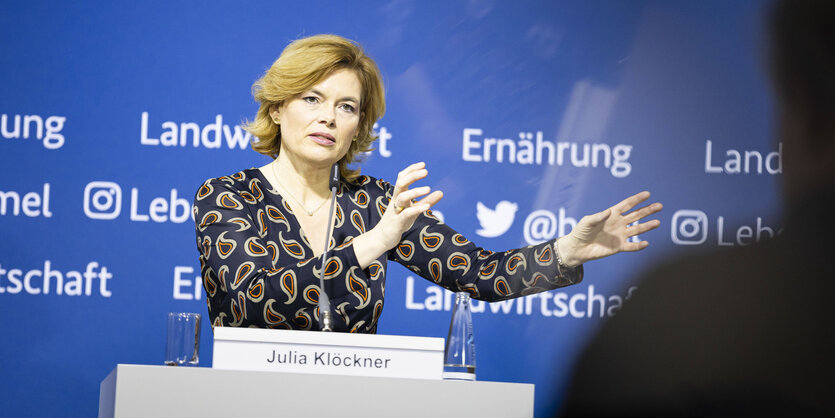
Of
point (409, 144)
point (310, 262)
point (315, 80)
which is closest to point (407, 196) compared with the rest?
point (310, 262)

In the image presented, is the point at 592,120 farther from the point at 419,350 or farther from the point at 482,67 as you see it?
the point at 419,350

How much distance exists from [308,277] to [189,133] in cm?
194

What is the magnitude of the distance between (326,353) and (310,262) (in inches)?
12.9

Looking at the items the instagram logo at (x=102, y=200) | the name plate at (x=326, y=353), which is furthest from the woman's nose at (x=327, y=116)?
the instagram logo at (x=102, y=200)

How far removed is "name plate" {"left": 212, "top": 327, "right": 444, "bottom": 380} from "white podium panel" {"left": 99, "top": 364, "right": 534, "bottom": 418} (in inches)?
1.3

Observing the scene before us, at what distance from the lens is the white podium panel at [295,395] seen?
1.58 m

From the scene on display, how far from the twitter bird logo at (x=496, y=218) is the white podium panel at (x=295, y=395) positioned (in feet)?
6.81

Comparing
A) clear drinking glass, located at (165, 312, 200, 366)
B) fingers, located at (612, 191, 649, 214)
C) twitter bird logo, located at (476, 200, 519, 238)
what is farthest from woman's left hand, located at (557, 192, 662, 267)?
twitter bird logo, located at (476, 200, 519, 238)

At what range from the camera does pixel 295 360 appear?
1.64 meters

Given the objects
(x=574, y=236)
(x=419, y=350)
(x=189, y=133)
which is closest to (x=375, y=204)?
(x=574, y=236)

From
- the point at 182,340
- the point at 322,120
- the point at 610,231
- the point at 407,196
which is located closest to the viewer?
the point at 407,196

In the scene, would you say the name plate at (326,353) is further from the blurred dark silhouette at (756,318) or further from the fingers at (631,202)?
the blurred dark silhouette at (756,318)

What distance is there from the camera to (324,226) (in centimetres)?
254

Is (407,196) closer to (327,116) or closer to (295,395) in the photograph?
(295,395)
